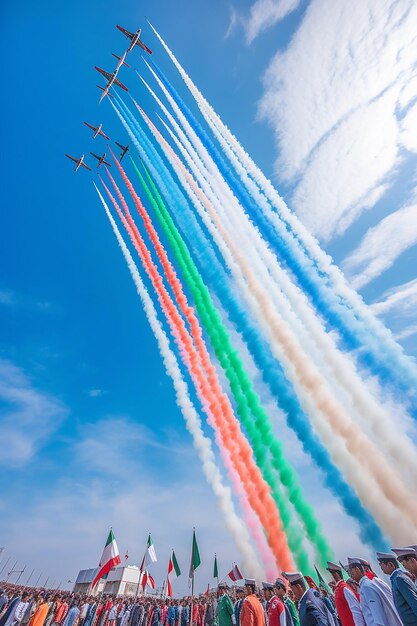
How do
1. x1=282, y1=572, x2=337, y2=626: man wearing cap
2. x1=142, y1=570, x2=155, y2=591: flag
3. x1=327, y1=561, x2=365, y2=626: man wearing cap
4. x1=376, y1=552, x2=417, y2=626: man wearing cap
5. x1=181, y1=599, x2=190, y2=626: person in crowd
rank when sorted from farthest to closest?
x1=142, y1=570, x2=155, y2=591: flag < x1=181, y1=599, x2=190, y2=626: person in crowd < x1=282, y1=572, x2=337, y2=626: man wearing cap < x1=327, y1=561, x2=365, y2=626: man wearing cap < x1=376, y1=552, x2=417, y2=626: man wearing cap

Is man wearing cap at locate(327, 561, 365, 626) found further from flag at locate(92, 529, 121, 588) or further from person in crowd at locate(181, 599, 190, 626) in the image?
flag at locate(92, 529, 121, 588)

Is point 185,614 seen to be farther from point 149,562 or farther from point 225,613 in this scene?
point 225,613

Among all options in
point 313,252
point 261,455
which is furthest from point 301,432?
point 313,252

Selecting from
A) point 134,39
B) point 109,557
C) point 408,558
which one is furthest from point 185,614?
point 134,39

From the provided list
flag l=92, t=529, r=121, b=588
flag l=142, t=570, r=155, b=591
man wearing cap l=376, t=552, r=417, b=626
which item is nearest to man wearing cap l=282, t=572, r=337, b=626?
man wearing cap l=376, t=552, r=417, b=626

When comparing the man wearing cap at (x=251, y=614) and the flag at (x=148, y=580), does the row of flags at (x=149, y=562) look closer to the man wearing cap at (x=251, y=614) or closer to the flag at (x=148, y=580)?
the flag at (x=148, y=580)
